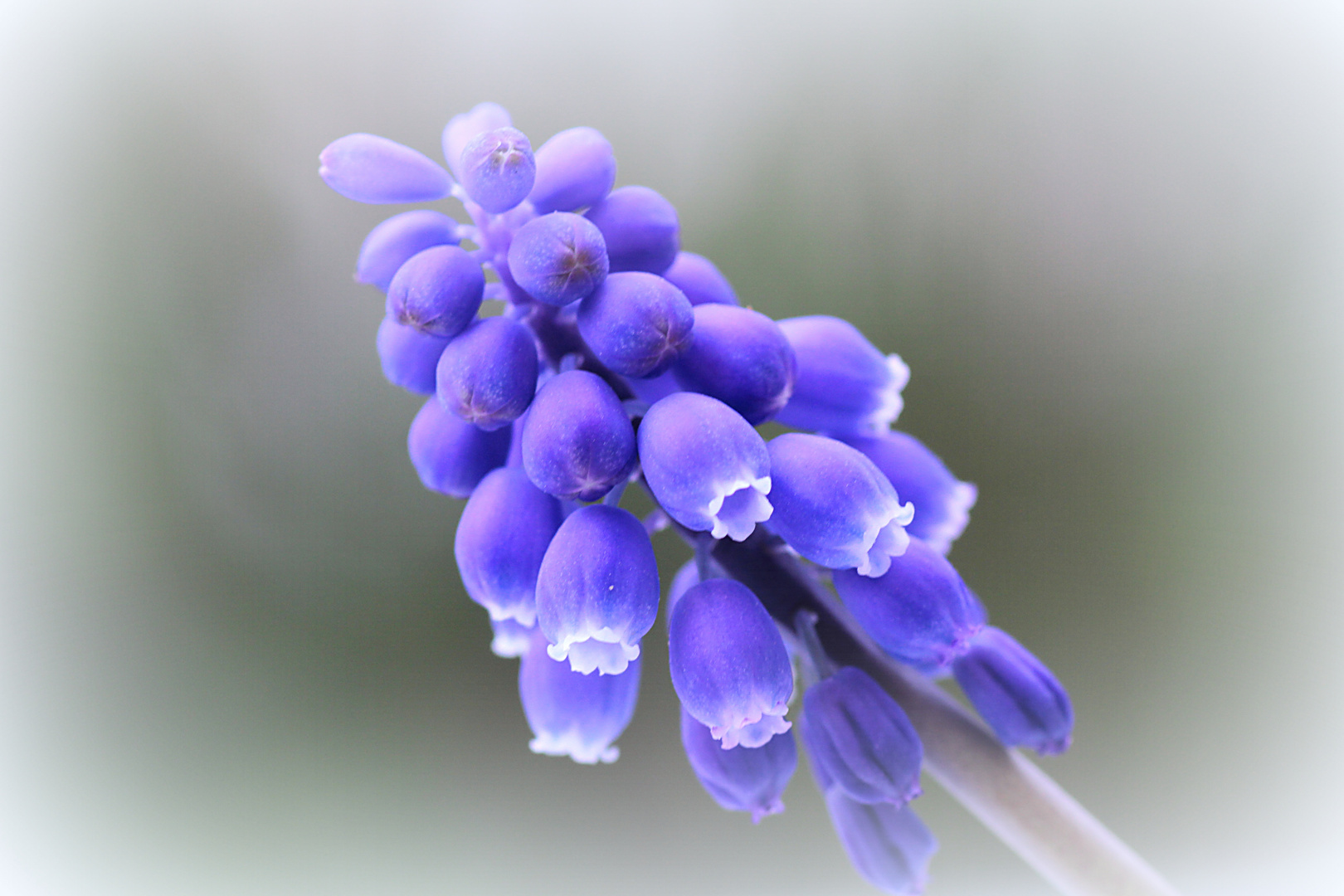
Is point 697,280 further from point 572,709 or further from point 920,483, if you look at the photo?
point 572,709

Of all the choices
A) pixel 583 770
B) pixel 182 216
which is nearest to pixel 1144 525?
pixel 583 770

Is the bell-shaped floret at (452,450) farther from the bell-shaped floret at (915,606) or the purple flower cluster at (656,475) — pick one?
the bell-shaped floret at (915,606)

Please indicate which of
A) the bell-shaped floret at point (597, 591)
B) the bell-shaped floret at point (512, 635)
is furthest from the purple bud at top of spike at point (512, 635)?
the bell-shaped floret at point (597, 591)

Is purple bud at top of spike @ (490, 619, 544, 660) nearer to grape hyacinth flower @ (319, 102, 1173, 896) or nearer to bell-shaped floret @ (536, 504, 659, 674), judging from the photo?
grape hyacinth flower @ (319, 102, 1173, 896)

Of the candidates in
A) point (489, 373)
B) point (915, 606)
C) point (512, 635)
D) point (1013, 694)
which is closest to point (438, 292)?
point (489, 373)

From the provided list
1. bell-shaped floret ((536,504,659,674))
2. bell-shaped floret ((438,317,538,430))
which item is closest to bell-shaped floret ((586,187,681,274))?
bell-shaped floret ((438,317,538,430))

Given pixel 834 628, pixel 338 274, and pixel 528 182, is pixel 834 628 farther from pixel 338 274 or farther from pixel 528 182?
pixel 338 274

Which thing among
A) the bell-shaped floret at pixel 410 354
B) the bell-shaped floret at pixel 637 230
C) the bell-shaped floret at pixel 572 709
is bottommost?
the bell-shaped floret at pixel 572 709
